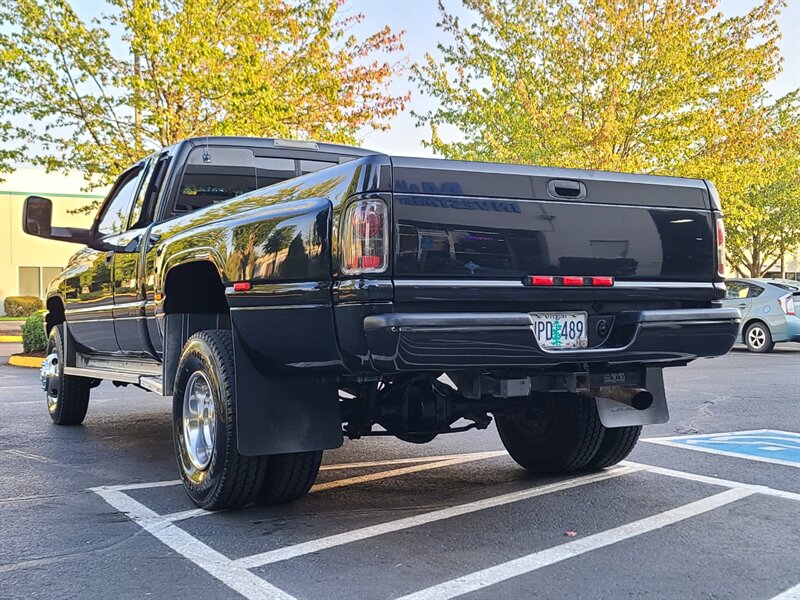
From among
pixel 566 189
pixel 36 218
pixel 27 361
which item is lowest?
pixel 27 361

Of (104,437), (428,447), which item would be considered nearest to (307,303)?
(428,447)

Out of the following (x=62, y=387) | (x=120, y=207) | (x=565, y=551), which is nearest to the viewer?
(x=565, y=551)

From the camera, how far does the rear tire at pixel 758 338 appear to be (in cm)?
1648

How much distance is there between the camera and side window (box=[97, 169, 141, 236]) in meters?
6.87

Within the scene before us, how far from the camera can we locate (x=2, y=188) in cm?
3391

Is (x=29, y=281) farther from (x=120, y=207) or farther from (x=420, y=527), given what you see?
(x=420, y=527)

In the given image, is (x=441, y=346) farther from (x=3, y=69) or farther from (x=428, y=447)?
(x=3, y=69)

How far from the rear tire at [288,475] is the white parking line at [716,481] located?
7.77 ft

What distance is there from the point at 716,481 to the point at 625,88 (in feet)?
51.7

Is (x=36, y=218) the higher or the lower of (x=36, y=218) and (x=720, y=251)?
the higher

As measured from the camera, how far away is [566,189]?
14.4 ft

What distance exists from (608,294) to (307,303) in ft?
4.84

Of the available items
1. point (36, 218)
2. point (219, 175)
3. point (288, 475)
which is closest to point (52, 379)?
point (36, 218)

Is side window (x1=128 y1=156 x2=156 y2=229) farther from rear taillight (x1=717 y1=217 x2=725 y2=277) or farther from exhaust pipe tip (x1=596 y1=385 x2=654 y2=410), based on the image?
rear taillight (x1=717 y1=217 x2=725 y2=277)
